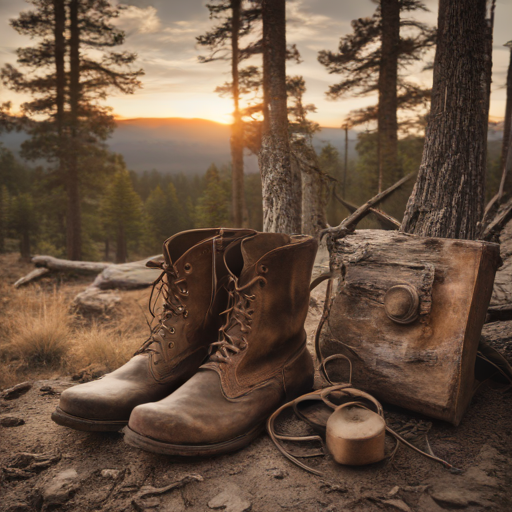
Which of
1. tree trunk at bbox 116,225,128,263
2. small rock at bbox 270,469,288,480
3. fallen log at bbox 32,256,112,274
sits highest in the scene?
small rock at bbox 270,469,288,480

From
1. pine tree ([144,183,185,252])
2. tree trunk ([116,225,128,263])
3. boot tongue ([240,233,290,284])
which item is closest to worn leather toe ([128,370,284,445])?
boot tongue ([240,233,290,284])

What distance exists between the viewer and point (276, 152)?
4.99 metres

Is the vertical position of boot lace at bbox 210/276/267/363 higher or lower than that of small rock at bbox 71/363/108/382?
higher

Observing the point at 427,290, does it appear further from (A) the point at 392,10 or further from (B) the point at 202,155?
(B) the point at 202,155

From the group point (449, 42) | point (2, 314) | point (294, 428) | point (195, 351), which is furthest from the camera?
point (2, 314)

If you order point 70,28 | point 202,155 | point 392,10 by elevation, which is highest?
point 202,155

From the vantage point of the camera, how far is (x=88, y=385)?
1.69m

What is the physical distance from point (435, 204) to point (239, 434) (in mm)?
2393

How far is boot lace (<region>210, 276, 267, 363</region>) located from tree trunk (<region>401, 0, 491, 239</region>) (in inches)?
77.3

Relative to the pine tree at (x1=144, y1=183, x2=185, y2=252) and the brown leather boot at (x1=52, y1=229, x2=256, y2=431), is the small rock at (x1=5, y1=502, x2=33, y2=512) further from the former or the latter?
A: the pine tree at (x1=144, y1=183, x2=185, y2=252)

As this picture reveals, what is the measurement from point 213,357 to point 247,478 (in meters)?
0.50

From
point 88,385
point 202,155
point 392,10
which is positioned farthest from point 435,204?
point 202,155

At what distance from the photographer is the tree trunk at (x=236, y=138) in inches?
397

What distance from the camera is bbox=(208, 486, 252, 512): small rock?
1206 millimetres
